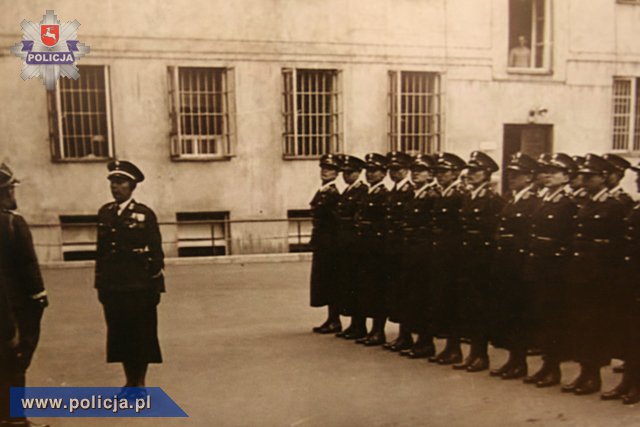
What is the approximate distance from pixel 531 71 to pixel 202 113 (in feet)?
7.94

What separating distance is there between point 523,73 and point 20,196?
3.52m

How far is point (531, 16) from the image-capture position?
4.42 meters

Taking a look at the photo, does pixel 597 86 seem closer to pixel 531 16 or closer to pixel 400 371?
pixel 531 16

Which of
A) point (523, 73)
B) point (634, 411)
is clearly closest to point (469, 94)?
point (523, 73)

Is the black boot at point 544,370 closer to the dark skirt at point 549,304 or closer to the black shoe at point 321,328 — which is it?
the dark skirt at point 549,304

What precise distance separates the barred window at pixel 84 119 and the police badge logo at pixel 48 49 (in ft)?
1.49

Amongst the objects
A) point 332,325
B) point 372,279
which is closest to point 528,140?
point 372,279

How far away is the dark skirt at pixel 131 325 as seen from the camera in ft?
11.7

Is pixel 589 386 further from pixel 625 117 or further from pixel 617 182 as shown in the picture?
pixel 625 117

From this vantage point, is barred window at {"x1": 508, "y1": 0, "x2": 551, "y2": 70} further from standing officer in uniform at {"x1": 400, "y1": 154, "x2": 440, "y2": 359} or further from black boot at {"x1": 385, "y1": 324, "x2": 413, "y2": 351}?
black boot at {"x1": 385, "y1": 324, "x2": 413, "y2": 351}

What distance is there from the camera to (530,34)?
14.8 feet

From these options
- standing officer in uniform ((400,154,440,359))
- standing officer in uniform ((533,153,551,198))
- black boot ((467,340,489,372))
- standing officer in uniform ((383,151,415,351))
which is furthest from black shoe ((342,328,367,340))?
standing officer in uniform ((533,153,551,198))

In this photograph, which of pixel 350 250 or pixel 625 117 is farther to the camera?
pixel 350 250

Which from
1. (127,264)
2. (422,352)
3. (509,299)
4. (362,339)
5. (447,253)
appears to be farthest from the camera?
(362,339)
